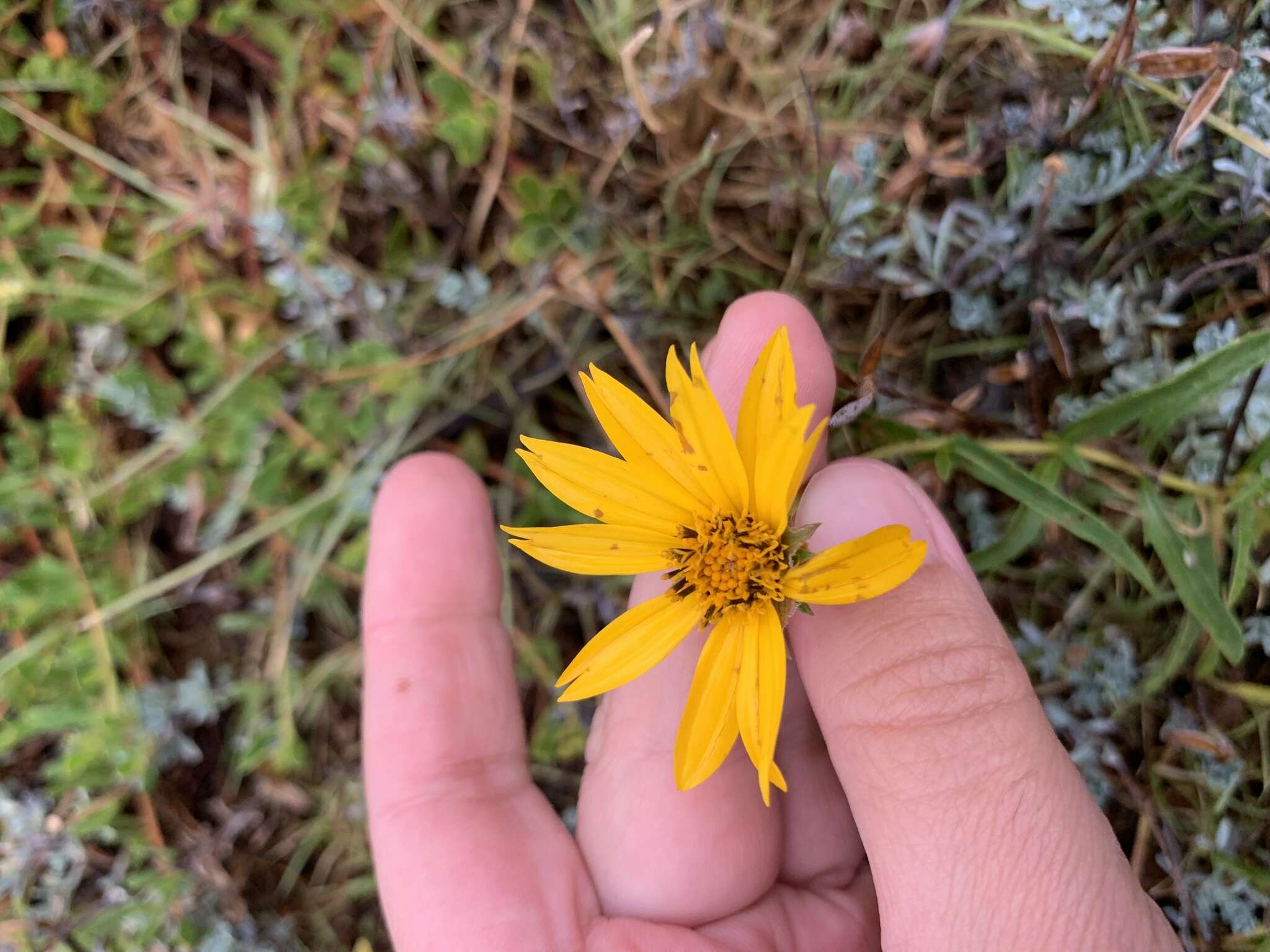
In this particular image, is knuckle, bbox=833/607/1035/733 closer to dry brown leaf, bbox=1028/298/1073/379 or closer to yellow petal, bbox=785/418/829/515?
yellow petal, bbox=785/418/829/515

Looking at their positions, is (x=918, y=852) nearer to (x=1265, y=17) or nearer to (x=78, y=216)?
(x=1265, y=17)

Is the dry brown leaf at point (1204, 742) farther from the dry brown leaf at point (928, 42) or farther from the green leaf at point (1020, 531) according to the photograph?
the dry brown leaf at point (928, 42)

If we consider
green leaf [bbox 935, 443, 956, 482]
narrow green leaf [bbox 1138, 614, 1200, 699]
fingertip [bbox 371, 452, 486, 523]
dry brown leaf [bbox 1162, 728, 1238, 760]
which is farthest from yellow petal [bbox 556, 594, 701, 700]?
dry brown leaf [bbox 1162, 728, 1238, 760]

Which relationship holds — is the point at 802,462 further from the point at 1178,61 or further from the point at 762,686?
the point at 1178,61

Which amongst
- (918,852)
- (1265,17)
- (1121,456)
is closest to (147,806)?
(918,852)

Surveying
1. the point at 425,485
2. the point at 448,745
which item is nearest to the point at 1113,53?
the point at 425,485

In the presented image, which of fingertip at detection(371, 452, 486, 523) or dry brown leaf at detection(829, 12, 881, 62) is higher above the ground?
dry brown leaf at detection(829, 12, 881, 62)
